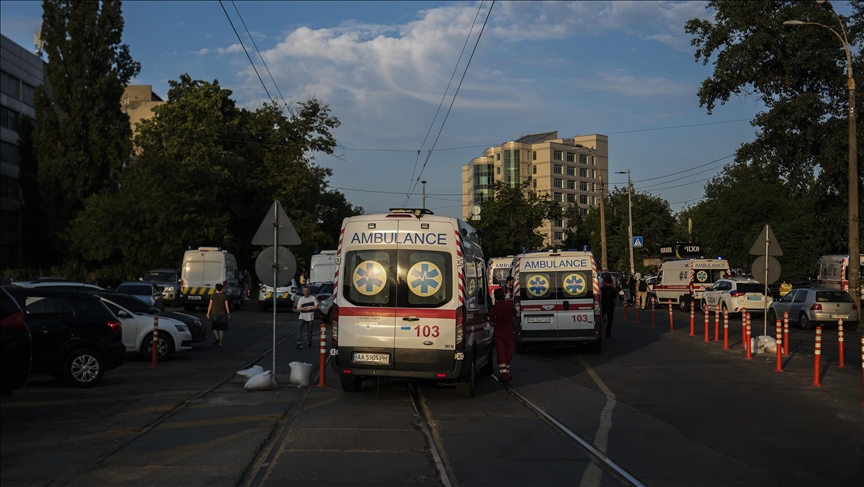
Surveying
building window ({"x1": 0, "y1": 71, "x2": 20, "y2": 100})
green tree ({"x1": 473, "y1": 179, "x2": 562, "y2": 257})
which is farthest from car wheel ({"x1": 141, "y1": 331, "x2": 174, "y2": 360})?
building window ({"x1": 0, "y1": 71, "x2": 20, "y2": 100})

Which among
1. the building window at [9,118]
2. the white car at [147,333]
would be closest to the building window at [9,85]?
the building window at [9,118]

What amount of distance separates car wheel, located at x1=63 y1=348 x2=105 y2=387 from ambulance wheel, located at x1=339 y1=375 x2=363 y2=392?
414 cm

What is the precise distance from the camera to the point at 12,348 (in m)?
9.84

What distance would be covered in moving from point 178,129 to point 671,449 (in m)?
52.4

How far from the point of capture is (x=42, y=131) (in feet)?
187

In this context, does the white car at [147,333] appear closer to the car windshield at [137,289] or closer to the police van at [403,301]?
the police van at [403,301]

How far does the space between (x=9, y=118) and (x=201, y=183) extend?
20.0 m

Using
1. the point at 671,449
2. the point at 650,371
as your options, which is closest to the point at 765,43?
the point at 650,371

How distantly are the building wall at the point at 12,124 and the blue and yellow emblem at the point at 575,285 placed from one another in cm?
5203

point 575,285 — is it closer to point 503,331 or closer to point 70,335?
point 503,331

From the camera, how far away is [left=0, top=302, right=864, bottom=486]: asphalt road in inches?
320

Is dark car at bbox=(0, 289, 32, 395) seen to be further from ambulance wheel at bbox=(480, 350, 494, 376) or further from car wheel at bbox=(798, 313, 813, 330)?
car wheel at bbox=(798, 313, 813, 330)

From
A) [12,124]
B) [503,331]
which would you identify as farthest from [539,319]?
[12,124]

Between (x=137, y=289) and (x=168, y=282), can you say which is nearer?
(x=137, y=289)
